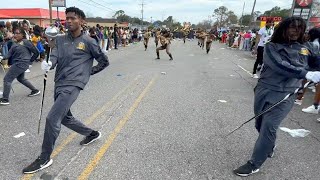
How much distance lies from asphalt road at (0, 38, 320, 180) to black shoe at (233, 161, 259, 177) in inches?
3.7

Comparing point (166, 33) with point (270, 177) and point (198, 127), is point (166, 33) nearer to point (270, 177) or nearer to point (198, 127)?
point (198, 127)

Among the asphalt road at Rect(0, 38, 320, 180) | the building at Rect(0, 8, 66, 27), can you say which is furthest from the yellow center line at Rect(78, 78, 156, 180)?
the building at Rect(0, 8, 66, 27)

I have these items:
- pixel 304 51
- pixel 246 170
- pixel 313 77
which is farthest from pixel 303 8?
pixel 246 170

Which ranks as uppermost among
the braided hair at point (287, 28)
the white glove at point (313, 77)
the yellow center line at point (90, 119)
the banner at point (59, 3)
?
the banner at point (59, 3)

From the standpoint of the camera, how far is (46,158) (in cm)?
361

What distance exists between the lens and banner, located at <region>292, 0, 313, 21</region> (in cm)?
1588

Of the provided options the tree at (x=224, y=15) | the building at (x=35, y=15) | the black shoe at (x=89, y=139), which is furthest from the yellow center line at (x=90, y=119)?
the tree at (x=224, y=15)

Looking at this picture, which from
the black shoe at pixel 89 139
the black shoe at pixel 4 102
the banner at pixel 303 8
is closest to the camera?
the black shoe at pixel 89 139

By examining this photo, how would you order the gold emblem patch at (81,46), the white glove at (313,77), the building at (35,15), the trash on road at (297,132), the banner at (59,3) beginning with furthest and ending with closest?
1. the building at (35,15)
2. the banner at (59,3)
3. the trash on road at (297,132)
4. the gold emblem patch at (81,46)
5. the white glove at (313,77)

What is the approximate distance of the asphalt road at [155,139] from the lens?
12.1 feet

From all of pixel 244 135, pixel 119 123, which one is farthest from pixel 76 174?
pixel 244 135

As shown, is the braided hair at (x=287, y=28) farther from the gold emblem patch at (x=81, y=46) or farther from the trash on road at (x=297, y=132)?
the gold emblem patch at (x=81, y=46)

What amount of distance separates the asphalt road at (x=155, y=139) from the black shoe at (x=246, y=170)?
94 mm

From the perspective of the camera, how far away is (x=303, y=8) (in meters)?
15.9
